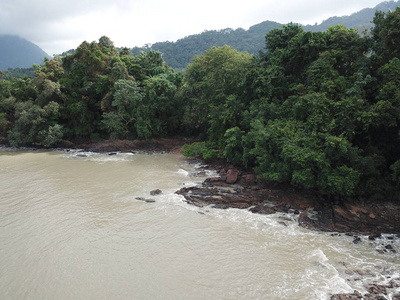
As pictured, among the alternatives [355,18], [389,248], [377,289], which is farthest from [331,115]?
[355,18]

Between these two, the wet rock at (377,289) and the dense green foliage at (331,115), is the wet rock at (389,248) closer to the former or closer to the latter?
the wet rock at (377,289)

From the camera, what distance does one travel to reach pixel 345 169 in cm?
1198

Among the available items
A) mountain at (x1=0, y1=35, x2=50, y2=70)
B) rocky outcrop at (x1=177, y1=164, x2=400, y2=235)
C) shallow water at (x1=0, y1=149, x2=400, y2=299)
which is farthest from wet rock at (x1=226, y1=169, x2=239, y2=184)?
mountain at (x1=0, y1=35, x2=50, y2=70)

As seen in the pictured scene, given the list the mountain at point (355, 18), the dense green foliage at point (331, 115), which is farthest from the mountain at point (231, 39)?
the dense green foliage at point (331, 115)

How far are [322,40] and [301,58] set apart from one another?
1.70 metres

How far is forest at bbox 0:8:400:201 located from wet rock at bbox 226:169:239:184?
0.81 meters

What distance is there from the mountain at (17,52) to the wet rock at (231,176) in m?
166

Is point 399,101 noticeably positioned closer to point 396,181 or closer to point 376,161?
point 376,161

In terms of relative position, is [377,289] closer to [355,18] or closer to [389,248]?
[389,248]

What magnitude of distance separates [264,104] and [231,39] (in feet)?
320

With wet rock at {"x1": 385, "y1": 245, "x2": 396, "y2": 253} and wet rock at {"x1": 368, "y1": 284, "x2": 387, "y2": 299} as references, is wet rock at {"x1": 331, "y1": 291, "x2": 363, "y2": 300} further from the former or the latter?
wet rock at {"x1": 385, "y1": 245, "x2": 396, "y2": 253}

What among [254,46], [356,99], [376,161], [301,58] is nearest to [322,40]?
[301,58]

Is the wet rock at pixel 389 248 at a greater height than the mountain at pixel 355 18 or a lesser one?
lesser

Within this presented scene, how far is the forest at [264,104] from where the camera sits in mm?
12516
